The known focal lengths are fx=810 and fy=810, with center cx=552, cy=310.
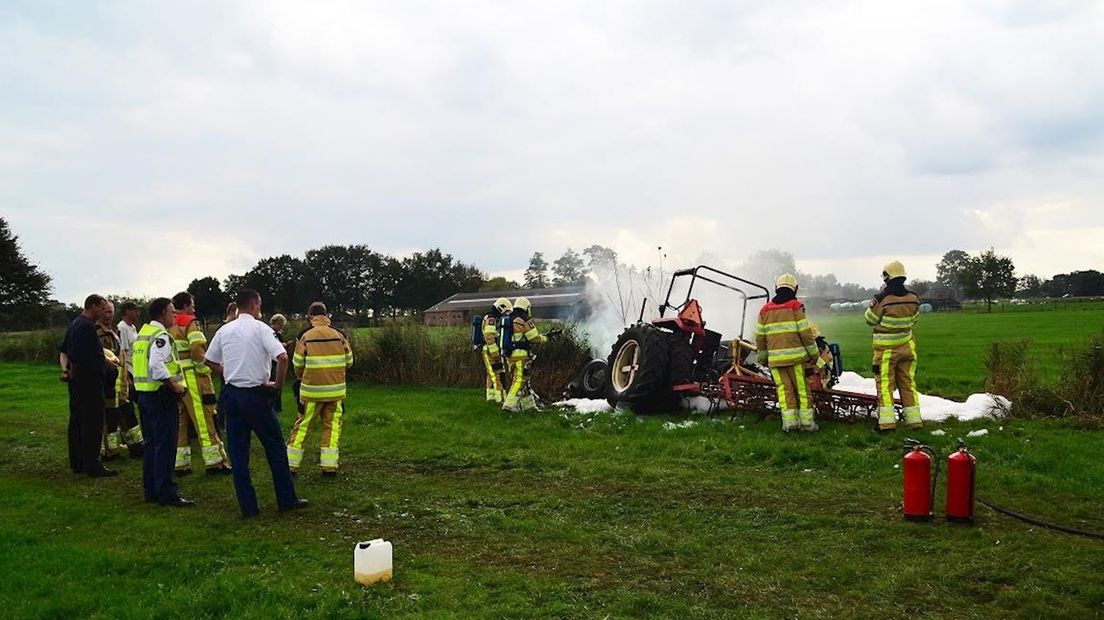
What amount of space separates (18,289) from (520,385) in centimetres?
4501

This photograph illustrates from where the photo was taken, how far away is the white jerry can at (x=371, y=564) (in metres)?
5.27

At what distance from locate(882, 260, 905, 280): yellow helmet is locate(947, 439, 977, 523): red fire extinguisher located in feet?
13.5

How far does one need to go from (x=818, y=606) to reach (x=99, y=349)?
8.61m

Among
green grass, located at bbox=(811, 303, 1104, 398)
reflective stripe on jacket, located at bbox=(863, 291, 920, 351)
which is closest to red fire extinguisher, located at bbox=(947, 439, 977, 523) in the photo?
reflective stripe on jacket, located at bbox=(863, 291, 920, 351)

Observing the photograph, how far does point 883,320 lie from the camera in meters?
9.77

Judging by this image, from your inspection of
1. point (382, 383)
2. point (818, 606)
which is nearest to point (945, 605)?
point (818, 606)

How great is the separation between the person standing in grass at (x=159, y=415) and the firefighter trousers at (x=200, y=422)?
3.97ft

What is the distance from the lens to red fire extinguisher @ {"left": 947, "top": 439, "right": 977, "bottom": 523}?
600 centimetres

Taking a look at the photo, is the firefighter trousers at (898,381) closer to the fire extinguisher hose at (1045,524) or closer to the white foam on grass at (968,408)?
the white foam on grass at (968,408)

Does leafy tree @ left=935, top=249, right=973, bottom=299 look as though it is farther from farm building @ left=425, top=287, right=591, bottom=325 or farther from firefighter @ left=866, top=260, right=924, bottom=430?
firefighter @ left=866, top=260, right=924, bottom=430

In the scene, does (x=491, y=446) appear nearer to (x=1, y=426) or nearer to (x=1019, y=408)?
(x=1019, y=408)

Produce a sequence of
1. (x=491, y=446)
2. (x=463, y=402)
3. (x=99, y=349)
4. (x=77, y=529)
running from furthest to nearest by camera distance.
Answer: (x=463, y=402) < (x=491, y=446) < (x=99, y=349) < (x=77, y=529)

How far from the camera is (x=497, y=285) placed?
6669 centimetres

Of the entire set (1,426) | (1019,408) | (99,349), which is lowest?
(1,426)
